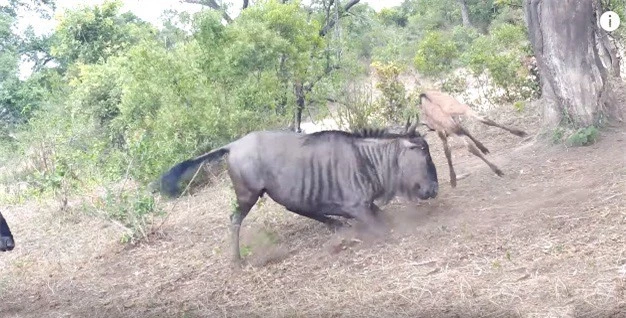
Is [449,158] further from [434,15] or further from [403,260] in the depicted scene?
[434,15]

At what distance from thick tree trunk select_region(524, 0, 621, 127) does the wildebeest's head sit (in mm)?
2602

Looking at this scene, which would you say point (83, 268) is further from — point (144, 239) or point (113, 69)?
point (113, 69)

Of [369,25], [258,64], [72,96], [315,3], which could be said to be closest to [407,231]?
[258,64]

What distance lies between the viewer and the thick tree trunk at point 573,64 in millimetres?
8578

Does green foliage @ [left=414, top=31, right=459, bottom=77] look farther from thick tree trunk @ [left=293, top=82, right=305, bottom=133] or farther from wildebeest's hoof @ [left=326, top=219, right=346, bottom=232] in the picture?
wildebeest's hoof @ [left=326, top=219, right=346, bottom=232]

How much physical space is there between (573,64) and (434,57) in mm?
4479

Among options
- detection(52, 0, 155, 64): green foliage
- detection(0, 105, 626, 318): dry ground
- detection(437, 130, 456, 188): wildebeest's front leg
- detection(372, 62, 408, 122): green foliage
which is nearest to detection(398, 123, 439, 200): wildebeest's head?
detection(0, 105, 626, 318): dry ground

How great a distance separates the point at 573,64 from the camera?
8633mm

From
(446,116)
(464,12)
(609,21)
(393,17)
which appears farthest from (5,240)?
(393,17)

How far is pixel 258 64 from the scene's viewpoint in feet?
33.4

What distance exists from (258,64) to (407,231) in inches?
169

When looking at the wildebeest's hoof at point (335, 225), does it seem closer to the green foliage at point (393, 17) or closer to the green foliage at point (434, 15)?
the green foliage at point (434, 15)

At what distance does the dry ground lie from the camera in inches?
195

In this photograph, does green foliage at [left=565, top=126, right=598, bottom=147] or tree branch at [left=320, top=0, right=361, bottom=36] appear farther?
tree branch at [left=320, top=0, right=361, bottom=36]
